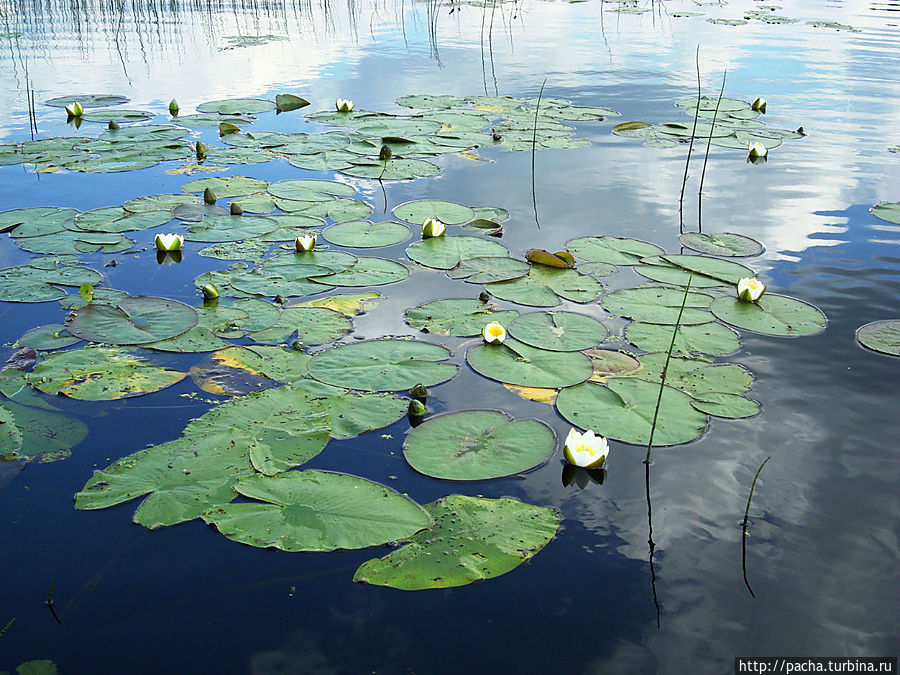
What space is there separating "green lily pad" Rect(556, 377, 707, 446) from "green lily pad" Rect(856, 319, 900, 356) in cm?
111

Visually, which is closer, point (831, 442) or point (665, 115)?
point (831, 442)

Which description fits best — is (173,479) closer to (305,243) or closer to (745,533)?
(745,533)

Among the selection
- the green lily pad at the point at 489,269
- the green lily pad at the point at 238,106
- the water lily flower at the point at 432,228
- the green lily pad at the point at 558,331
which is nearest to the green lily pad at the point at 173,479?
the green lily pad at the point at 558,331

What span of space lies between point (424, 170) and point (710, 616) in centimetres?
424

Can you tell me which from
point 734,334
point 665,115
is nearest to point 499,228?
point 734,334

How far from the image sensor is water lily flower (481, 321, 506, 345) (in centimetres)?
315

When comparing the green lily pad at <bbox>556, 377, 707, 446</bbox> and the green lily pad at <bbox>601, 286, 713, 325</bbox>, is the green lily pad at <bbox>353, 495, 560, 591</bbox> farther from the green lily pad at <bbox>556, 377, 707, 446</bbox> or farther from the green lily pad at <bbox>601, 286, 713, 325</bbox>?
the green lily pad at <bbox>601, 286, 713, 325</bbox>

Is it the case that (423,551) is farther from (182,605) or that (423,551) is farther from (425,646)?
(182,605)

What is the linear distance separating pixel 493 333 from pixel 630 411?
0.71 meters

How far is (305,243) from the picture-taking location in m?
4.03

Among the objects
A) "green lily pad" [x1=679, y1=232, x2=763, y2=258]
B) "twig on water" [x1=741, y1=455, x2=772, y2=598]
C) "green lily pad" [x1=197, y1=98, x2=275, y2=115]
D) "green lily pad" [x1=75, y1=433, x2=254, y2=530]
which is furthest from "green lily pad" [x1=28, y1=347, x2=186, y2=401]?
"green lily pad" [x1=197, y1=98, x2=275, y2=115]

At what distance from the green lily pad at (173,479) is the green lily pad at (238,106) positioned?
5345mm

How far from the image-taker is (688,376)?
301 cm

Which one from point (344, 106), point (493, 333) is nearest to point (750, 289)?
point (493, 333)
